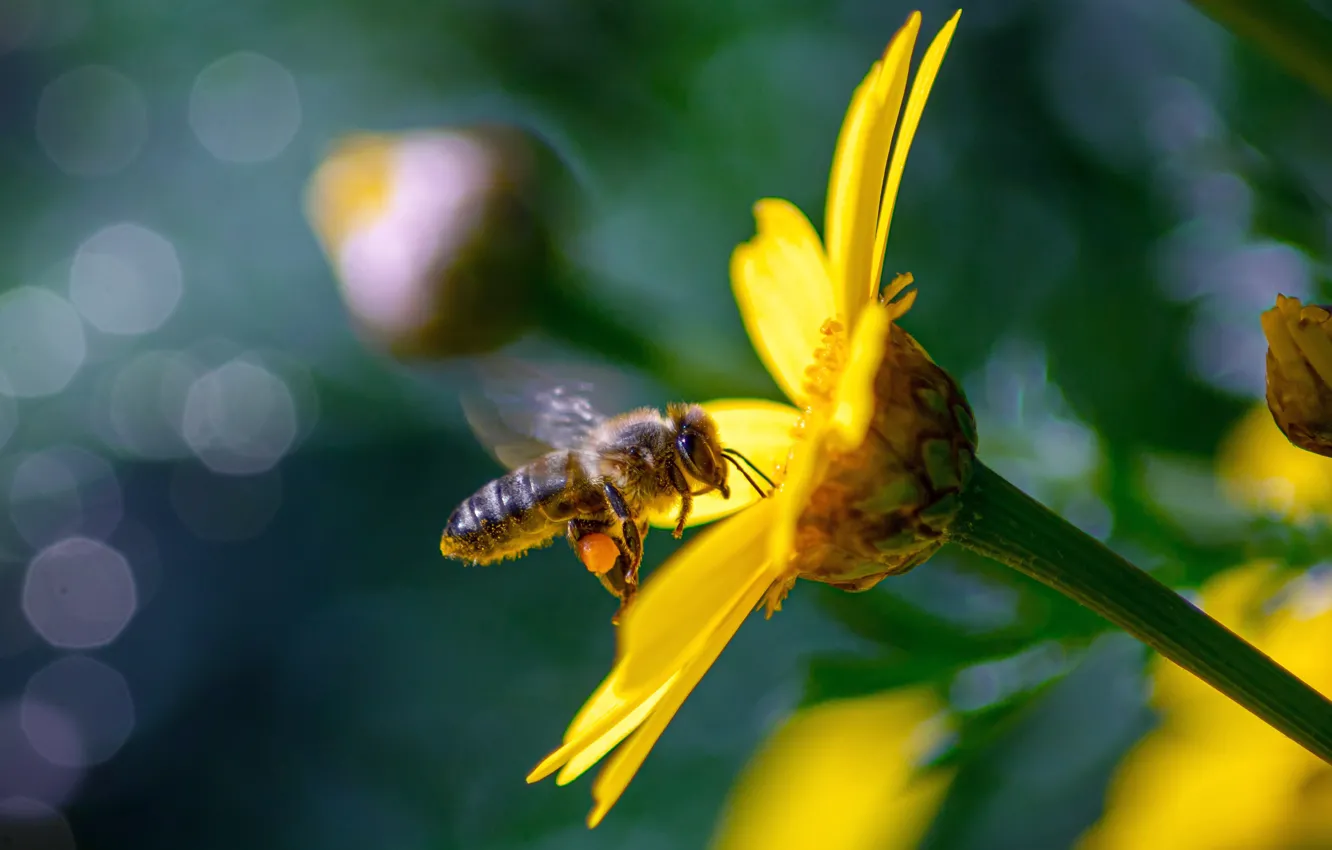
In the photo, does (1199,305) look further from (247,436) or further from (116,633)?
(116,633)

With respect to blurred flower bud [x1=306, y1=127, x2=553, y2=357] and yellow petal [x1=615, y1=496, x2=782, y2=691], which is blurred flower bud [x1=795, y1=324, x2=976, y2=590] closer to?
yellow petal [x1=615, y1=496, x2=782, y2=691]

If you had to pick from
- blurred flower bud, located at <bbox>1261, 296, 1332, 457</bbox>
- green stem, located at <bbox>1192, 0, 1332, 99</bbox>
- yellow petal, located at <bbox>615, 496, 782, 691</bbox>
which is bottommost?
yellow petal, located at <bbox>615, 496, 782, 691</bbox>

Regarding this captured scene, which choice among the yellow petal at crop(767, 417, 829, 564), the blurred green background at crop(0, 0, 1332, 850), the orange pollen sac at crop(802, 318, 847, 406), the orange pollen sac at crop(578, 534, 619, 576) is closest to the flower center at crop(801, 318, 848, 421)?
the orange pollen sac at crop(802, 318, 847, 406)

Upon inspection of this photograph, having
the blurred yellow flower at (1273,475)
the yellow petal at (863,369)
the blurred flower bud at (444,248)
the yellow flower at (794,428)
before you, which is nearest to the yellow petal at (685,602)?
the yellow flower at (794,428)

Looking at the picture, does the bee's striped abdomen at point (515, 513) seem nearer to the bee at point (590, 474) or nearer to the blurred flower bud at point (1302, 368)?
the bee at point (590, 474)

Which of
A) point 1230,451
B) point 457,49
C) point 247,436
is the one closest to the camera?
point 1230,451

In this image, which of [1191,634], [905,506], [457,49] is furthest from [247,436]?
[1191,634]
